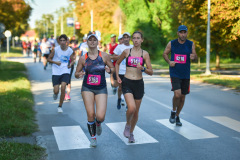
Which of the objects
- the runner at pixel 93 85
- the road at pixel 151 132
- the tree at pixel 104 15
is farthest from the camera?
the tree at pixel 104 15

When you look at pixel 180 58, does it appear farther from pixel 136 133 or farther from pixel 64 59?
pixel 64 59

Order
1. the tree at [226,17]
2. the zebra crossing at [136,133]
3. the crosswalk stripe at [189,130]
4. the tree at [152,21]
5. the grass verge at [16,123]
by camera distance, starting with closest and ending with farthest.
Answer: the grass verge at [16,123]
the zebra crossing at [136,133]
the crosswalk stripe at [189,130]
the tree at [226,17]
the tree at [152,21]

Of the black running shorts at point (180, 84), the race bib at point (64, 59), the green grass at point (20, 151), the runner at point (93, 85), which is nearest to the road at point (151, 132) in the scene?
the green grass at point (20, 151)

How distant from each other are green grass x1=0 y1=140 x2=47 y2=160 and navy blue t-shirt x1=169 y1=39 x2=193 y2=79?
124 inches

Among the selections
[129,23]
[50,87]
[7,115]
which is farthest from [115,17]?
[7,115]

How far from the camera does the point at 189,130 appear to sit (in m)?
7.36

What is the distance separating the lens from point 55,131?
7.35m

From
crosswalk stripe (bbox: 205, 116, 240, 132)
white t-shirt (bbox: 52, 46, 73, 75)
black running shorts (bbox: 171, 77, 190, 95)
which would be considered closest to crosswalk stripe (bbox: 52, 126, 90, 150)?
black running shorts (bbox: 171, 77, 190, 95)

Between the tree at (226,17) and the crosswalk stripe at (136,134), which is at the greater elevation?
the tree at (226,17)

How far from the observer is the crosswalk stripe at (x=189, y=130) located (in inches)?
270

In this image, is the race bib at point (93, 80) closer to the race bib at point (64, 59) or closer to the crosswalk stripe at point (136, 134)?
the crosswalk stripe at point (136, 134)

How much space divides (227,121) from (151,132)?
2116 millimetres

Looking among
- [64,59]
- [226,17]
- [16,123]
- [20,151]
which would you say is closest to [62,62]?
[64,59]

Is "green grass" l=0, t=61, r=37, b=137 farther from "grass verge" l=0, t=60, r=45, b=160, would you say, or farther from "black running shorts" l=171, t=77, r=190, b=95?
"black running shorts" l=171, t=77, r=190, b=95
